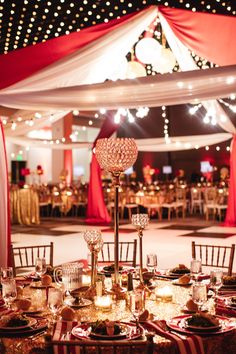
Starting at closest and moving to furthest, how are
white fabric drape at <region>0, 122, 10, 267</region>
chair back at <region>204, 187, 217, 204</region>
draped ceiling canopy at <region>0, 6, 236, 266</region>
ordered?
draped ceiling canopy at <region>0, 6, 236, 266</region>
white fabric drape at <region>0, 122, 10, 267</region>
chair back at <region>204, 187, 217, 204</region>

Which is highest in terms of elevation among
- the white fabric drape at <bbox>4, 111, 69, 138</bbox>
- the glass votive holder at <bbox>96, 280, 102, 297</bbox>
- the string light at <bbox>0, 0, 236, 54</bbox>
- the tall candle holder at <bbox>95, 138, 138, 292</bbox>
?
the string light at <bbox>0, 0, 236, 54</bbox>

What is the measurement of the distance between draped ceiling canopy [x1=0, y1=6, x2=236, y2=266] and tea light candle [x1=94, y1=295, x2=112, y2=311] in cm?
253

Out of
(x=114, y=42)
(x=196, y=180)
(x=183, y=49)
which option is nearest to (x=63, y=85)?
(x=114, y=42)

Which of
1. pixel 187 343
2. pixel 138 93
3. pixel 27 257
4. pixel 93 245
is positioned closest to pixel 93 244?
pixel 93 245

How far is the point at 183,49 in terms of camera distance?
6438 millimetres

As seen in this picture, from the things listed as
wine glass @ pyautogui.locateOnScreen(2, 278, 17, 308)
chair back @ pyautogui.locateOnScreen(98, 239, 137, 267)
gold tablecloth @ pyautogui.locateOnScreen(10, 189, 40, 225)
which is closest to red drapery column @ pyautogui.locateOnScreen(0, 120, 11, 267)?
chair back @ pyautogui.locateOnScreen(98, 239, 137, 267)

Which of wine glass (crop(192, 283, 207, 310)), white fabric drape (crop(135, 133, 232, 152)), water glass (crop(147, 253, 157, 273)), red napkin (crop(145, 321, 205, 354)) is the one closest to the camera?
red napkin (crop(145, 321, 205, 354))

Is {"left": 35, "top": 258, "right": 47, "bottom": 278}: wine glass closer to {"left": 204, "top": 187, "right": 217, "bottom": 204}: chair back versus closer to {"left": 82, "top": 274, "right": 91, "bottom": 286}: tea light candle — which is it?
{"left": 82, "top": 274, "right": 91, "bottom": 286}: tea light candle

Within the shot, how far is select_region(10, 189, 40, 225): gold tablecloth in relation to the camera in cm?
1241

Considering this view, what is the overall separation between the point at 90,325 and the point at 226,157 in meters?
17.6

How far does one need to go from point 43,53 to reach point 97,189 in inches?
236

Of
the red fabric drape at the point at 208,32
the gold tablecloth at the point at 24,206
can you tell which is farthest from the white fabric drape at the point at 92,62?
the gold tablecloth at the point at 24,206

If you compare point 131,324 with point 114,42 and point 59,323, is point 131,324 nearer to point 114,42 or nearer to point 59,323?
point 59,323

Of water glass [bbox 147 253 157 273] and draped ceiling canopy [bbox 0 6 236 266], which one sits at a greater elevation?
draped ceiling canopy [bbox 0 6 236 266]
